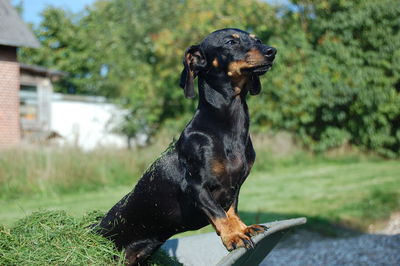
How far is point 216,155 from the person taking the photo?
94.2 inches

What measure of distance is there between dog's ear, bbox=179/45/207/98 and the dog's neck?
74 millimetres

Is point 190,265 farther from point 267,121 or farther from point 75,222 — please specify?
point 267,121

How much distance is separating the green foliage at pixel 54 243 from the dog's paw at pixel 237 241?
801 mm

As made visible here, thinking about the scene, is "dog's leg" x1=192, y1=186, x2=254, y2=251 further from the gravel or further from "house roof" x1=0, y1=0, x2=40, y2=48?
"house roof" x1=0, y1=0, x2=40, y2=48

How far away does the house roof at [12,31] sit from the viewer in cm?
1375

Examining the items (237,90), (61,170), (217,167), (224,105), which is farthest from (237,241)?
(61,170)

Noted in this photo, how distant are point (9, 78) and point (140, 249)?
13.8 m

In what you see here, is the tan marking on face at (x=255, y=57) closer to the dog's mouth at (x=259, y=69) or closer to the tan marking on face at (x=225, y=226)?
the dog's mouth at (x=259, y=69)

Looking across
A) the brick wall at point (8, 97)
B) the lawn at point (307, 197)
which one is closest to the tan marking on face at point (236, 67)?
the lawn at point (307, 197)

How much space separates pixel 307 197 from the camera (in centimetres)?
747

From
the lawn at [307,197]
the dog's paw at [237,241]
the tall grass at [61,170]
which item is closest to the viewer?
the dog's paw at [237,241]

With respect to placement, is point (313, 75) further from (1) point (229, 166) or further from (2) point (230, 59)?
(1) point (229, 166)

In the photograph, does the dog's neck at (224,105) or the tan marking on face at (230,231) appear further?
the dog's neck at (224,105)

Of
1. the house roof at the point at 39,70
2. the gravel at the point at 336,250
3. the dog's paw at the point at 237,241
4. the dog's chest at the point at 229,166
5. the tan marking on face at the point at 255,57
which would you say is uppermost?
the tan marking on face at the point at 255,57
